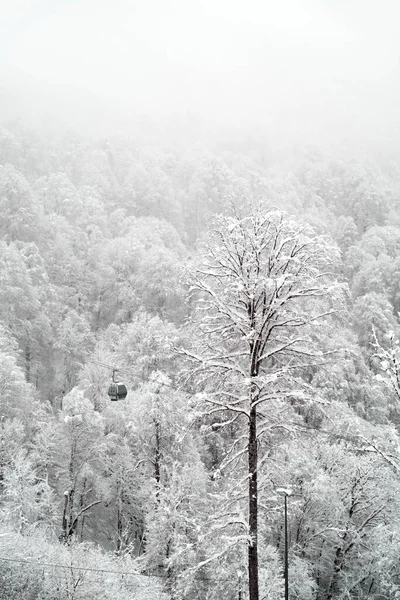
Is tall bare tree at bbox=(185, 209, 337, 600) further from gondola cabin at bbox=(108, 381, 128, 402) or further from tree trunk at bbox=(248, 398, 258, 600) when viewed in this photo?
gondola cabin at bbox=(108, 381, 128, 402)

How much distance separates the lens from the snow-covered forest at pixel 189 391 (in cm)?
1241

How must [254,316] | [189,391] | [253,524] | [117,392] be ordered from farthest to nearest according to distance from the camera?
1. [117,392]
2. [189,391]
3. [254,316]
4. [253,524]

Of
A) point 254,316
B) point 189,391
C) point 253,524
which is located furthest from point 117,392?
point 253,524

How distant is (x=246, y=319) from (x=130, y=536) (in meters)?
32.3

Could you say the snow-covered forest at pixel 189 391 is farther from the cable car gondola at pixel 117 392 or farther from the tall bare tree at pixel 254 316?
the cable car gondola at pixel 117 392

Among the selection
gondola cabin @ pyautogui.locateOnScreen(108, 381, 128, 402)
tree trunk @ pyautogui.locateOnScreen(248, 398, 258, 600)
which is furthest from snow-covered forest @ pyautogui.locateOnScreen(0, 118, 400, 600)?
gondola cabin @ pyautogui.locateOnScreen(108, 381, 128, 402)

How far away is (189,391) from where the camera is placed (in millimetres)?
15398

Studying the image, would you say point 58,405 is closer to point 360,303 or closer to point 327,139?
point 360,303

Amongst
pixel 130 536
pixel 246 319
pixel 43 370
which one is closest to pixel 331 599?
pixel 130 536

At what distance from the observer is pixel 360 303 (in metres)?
62.4

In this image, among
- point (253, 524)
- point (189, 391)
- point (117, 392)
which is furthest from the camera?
point (117, 392)

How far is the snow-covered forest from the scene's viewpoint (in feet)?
40.7

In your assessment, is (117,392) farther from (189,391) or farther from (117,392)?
(189,391)

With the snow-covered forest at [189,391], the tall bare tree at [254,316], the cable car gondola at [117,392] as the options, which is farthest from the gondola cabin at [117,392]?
the tall bare tree at [254,316]
